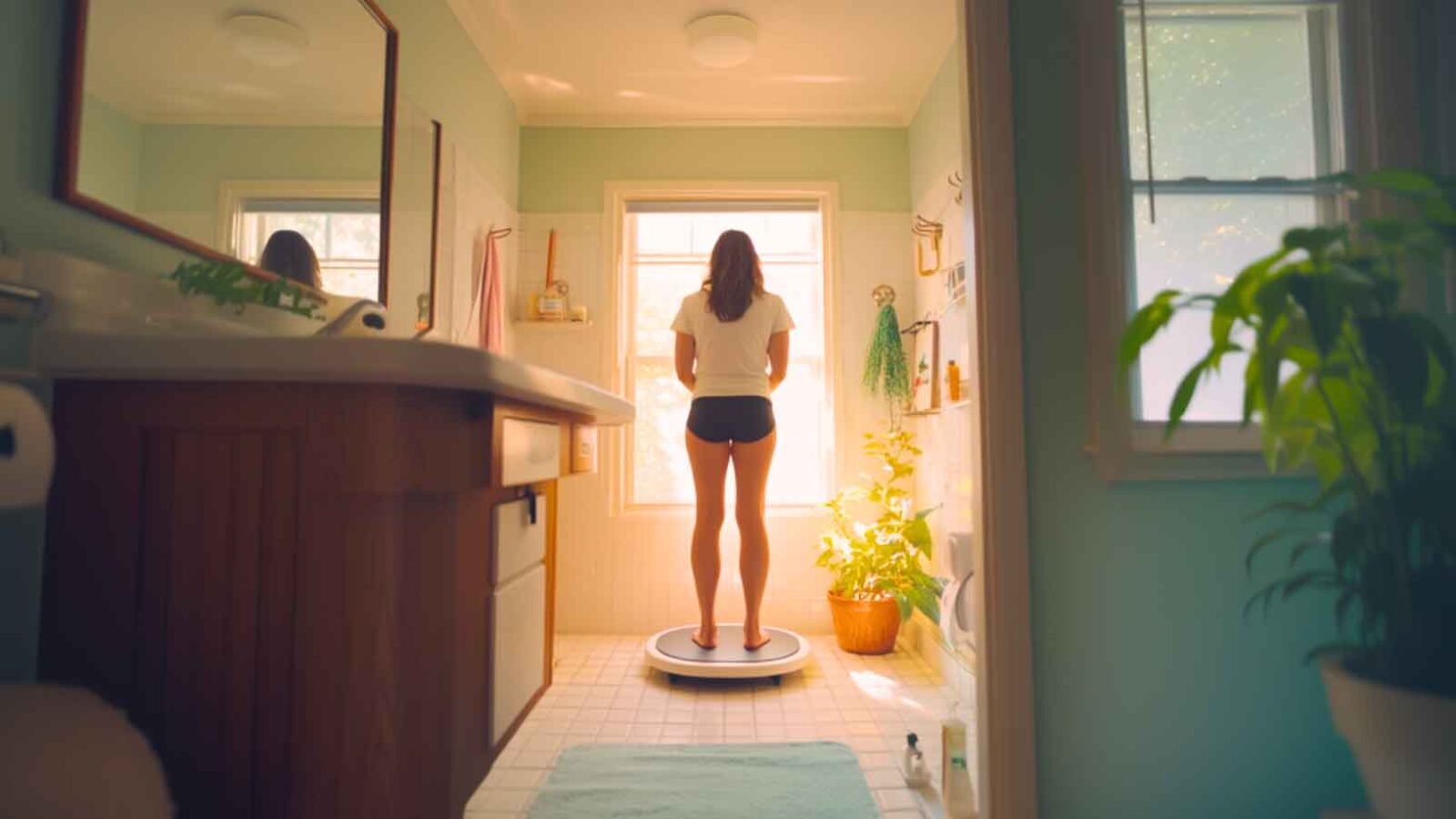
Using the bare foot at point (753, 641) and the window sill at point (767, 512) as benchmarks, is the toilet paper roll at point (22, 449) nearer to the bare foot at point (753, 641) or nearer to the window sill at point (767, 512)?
the bare foot at point (753, 641)

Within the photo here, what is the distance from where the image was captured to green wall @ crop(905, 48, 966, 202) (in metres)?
2.62

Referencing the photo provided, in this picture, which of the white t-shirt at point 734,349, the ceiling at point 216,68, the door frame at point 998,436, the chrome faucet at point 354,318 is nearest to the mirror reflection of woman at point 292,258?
the chrome faucet at point 354,318

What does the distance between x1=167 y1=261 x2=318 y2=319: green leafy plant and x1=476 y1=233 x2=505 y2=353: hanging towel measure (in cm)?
122

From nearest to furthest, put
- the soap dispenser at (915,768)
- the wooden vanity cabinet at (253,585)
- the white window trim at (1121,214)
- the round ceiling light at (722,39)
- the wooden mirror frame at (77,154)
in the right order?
the wooden vanity cabinet at (253,585) → the wooden mirror frame at (77,154) → the white window trim at (1121,214) → the soap dispenser at (915,768) → the round ceiling light at (722,39)

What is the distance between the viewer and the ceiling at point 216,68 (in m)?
1.12

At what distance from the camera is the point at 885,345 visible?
298cm

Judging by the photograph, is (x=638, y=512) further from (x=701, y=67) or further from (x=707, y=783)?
(x=701, y=67)

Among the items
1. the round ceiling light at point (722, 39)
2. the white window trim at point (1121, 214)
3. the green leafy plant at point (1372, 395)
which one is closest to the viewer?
the green leafy plant at point (1372, 395)

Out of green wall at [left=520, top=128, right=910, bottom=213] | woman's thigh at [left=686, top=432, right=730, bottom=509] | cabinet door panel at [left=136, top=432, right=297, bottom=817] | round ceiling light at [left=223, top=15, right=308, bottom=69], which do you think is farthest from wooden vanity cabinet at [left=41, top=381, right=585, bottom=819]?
green wall at [left=520, top=128, right=910, bottom=213]

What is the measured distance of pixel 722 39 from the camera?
2.55m

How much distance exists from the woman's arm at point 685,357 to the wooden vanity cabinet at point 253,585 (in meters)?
1.67

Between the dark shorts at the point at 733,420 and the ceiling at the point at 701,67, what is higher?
the ceiling at the point at 701,67

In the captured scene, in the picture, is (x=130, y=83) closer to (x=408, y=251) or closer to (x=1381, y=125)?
(x=408, y=251)

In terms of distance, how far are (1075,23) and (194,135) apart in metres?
1.60
